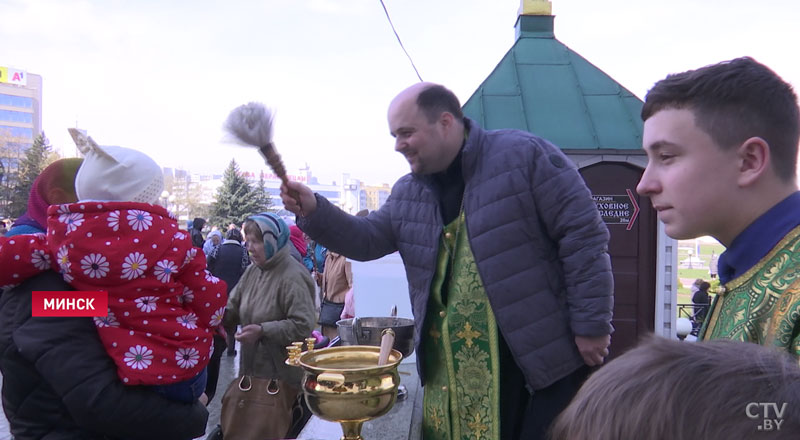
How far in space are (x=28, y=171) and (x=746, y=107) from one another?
153 feet

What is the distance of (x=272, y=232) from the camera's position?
3711 mm

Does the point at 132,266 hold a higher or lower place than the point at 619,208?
lower

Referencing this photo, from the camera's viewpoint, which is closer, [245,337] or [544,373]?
[544,373]

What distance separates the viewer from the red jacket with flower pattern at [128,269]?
180 cm

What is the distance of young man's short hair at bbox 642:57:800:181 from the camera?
3.52 ft

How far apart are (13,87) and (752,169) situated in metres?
94.3

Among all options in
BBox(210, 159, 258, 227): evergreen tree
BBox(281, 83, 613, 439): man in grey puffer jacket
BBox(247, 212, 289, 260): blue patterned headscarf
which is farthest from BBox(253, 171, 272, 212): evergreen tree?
BBox(281, 83, 613, 439): man in grey puffer jacket

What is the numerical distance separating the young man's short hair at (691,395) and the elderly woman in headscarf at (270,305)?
9.65 ft

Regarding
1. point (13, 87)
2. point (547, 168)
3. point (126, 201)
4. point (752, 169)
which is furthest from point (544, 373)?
point (13, 87)

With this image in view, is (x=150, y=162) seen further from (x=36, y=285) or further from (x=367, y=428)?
(x=367, y=428)

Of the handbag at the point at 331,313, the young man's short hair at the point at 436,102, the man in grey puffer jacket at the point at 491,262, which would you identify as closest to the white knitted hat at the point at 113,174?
the man in grey puffer jacket at the point at 491,262

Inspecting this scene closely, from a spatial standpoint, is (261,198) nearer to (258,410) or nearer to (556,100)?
(556,100)

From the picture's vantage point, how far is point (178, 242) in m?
1.97

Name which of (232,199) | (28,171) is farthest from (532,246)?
(28,171)
